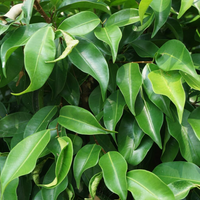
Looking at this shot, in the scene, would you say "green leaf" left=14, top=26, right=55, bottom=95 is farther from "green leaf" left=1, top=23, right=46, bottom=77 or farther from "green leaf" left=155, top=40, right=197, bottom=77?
"green leaf" left=155, top=40, right=197, bottom=77

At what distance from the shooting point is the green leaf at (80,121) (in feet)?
1.50

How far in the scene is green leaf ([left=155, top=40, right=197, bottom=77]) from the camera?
0.42 m

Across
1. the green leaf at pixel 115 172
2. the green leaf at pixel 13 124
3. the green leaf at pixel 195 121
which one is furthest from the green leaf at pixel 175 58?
the green leaf at pixel 13 124

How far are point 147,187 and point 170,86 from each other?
0.20m

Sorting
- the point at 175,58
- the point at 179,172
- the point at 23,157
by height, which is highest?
the point at 175,58

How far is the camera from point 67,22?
1.54 ft

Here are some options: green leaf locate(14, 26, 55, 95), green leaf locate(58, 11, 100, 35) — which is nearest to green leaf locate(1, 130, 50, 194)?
green leaf locate(14, 26, 55, 95)

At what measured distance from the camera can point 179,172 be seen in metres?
0.48

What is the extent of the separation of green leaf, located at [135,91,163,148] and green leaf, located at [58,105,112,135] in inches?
3.3

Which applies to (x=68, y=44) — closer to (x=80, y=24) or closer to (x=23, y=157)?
(x=80, y=24)

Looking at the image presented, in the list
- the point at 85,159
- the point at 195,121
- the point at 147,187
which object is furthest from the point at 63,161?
the point at 195,121

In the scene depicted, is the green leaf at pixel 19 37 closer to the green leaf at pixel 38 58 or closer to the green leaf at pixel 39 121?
the green leaf at pixel 38 58

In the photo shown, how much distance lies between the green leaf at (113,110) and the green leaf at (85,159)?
7cm

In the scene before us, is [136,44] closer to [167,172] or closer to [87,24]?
[87,24]
